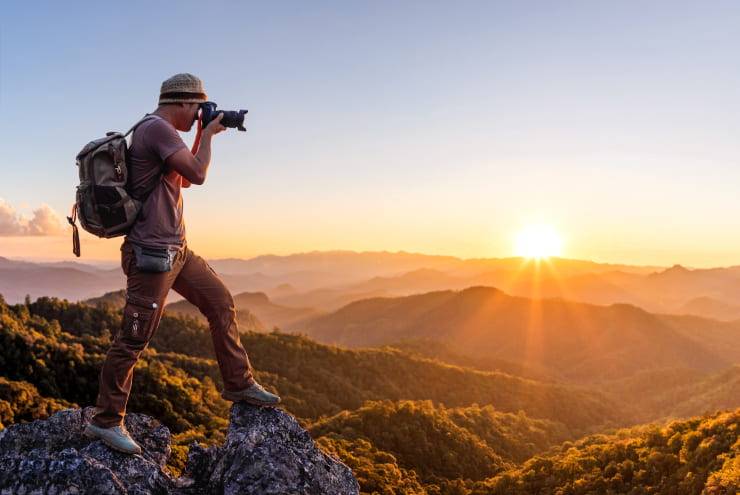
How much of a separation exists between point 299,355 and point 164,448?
291 ft

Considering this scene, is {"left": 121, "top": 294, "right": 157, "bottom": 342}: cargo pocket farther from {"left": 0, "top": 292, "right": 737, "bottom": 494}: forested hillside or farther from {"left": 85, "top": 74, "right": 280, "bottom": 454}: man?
{"left": 0, "top": 292, "right": 737, "bottom": 494}: forested hillside

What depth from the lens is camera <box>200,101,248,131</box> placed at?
637cm

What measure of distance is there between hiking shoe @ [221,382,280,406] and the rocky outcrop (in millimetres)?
192

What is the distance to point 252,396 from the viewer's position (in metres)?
7.40

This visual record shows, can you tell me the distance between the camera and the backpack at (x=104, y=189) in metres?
5.82

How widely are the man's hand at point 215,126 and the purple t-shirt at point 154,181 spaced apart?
1.32 ft

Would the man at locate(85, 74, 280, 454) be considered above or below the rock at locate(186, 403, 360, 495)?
above

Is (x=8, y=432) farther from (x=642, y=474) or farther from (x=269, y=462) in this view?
(x=642, y=474)

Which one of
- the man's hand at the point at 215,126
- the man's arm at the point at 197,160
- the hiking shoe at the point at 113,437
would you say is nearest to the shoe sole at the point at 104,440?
the hiking shoe at the point at 113,437

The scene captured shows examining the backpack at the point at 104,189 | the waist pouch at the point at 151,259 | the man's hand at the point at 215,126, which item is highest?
the man's hand at the point at 215,126

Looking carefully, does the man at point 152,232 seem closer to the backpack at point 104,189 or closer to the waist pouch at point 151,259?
the waist pouch at point 151,259

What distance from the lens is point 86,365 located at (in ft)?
173

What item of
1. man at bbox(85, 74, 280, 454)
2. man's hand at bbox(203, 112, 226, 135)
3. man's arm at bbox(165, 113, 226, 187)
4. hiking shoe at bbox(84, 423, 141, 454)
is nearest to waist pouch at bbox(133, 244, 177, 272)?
man at bbox(85, 74, 280, 454)

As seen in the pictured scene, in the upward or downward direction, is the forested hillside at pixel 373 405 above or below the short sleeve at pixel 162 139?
below
